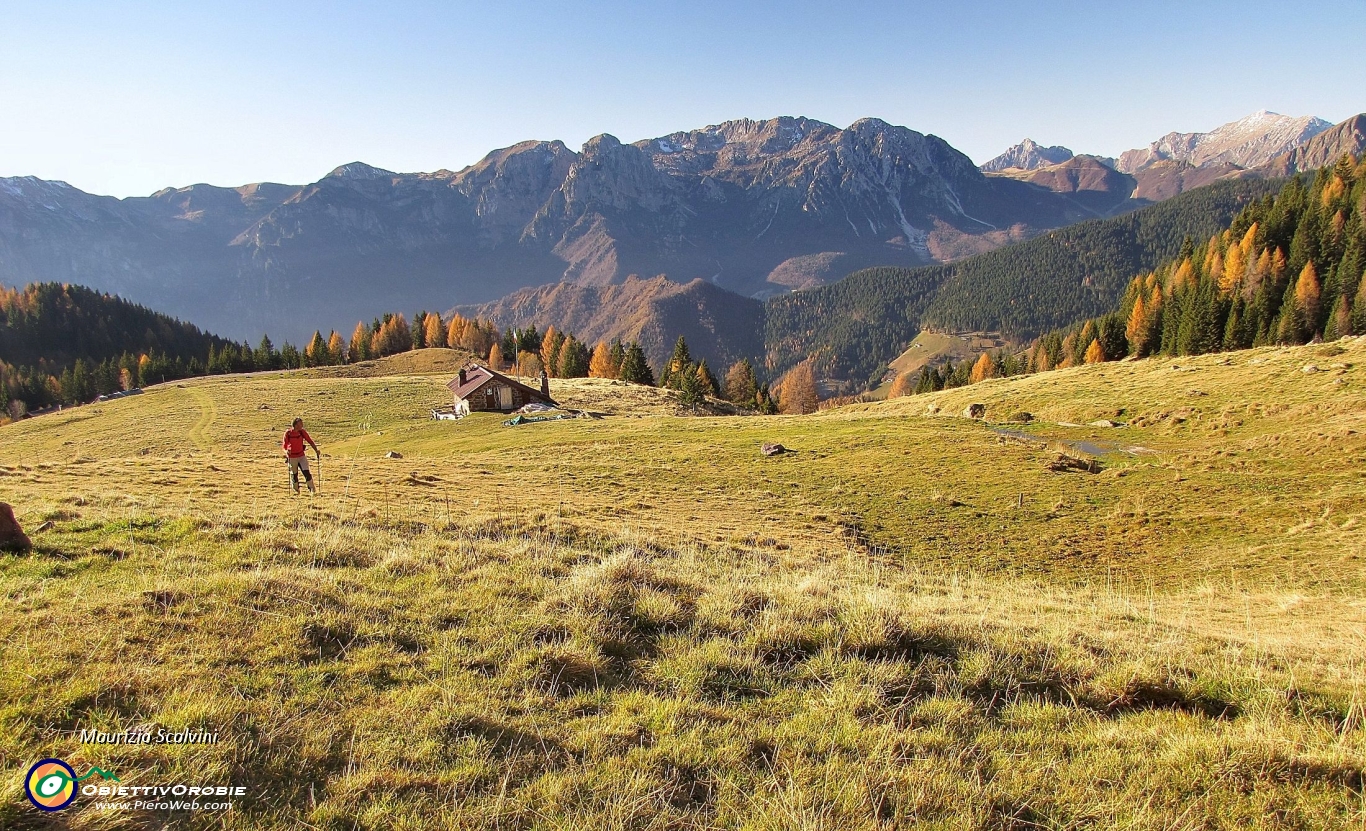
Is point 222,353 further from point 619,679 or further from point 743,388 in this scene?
point 619,679

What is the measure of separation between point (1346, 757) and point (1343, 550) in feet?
68.8

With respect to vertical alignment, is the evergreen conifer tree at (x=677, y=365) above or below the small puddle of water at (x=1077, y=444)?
above

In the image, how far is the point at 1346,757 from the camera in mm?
4664

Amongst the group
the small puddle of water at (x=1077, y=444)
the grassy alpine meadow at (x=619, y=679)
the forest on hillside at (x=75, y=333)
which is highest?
the forest on hillside at (x=75, y=333)

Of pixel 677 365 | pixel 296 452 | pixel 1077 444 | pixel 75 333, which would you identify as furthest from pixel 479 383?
pixel 75 333

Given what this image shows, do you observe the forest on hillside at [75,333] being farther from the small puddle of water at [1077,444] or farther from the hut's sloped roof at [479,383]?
the small puddle of water at [1077,444]

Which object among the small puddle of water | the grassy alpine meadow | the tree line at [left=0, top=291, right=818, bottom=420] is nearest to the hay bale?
the grassy alpine meadow

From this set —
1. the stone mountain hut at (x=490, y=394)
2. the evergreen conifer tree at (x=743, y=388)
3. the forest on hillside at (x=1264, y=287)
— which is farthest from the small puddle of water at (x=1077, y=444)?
the evergreen conifer tree at (x=743, y=388)

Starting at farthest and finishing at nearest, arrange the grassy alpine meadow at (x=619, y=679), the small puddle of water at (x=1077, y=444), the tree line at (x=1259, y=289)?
the tree line at (x=1259, y=289) → the small puddle of water at (x=1077, y=444) → the grassy alpine meadow at (x=619, y=679)

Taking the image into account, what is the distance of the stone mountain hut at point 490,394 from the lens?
210 feet

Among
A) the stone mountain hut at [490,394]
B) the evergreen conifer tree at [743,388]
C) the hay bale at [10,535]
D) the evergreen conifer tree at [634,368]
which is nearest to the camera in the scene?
the hay bale at [10,535]

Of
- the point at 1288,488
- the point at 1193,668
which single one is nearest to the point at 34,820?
the point at 1193,668

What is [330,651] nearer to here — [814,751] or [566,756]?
[566,756]

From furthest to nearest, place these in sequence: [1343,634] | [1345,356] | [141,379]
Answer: [141,379] → [1345,356] → [1343,634]
